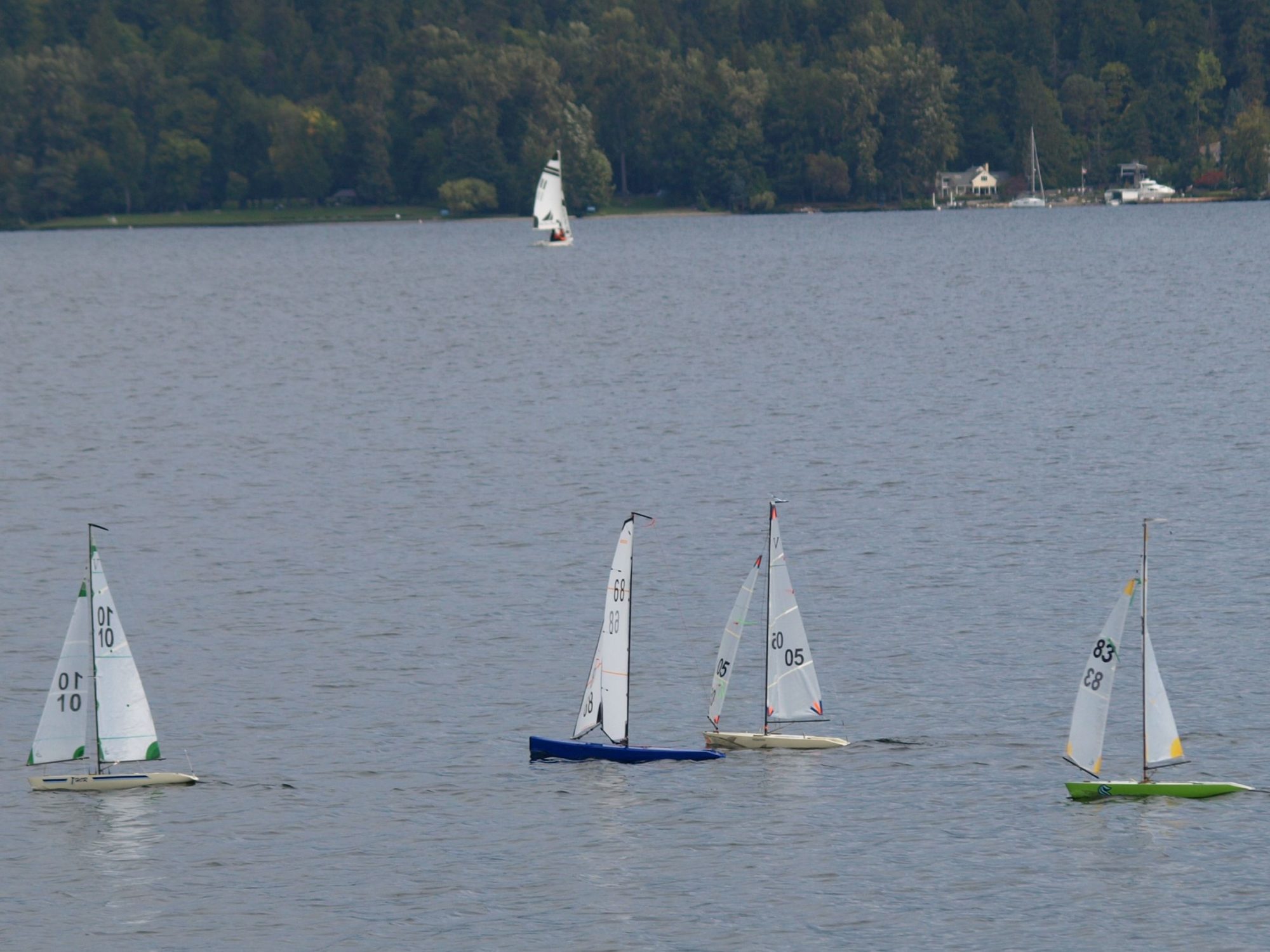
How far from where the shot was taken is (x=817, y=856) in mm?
40031

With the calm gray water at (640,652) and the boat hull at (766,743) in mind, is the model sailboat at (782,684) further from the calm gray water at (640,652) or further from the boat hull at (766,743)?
the calm gray water at (640,652)

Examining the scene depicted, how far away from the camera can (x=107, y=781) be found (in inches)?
1781

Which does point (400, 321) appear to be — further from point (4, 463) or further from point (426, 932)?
point (426, 932)

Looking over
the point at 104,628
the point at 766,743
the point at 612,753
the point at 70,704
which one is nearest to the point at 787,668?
the point at 766,743

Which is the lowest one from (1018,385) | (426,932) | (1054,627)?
(426,932)

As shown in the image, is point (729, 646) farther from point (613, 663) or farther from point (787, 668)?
point (613, 663)

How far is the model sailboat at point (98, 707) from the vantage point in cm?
4359

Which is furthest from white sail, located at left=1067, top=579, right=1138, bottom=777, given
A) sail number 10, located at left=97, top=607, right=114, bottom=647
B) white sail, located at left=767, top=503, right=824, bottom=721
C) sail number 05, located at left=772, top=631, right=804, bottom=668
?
sail number 10, located at left=97, top=607, right=114, bottom=647

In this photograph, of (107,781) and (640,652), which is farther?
(640,652)

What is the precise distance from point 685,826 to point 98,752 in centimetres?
1302

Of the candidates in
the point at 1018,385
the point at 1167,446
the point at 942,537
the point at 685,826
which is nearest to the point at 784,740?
the point at 685,826

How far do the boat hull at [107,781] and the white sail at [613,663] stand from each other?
343 inches

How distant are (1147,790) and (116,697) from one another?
70.9ft

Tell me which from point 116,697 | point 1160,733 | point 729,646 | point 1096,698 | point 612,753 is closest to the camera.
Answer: point 1096,698
